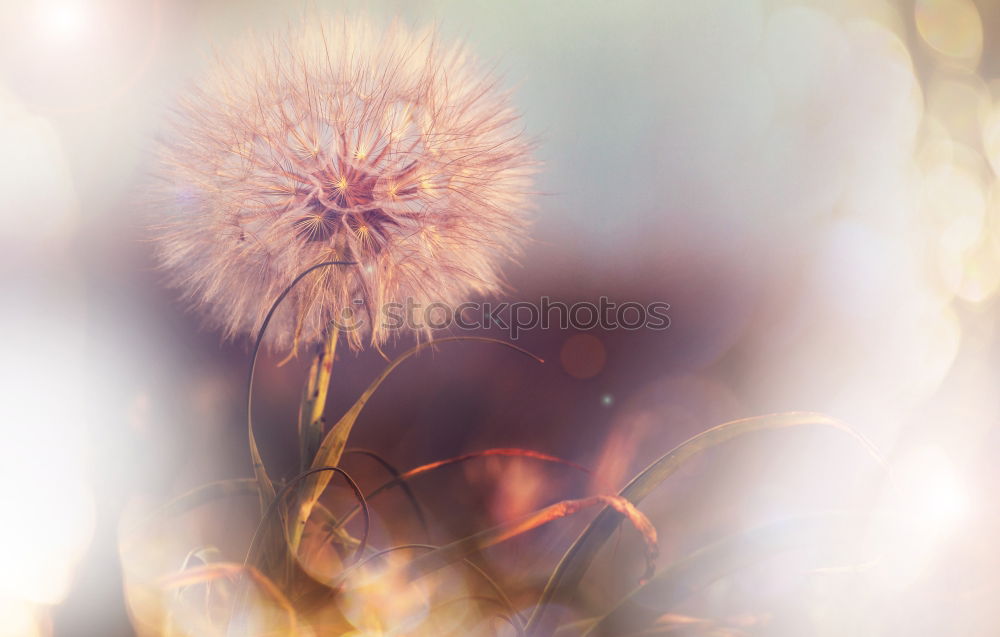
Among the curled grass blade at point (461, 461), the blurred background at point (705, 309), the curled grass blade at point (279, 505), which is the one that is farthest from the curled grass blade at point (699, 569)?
the curled grass blade at point (279, 505)

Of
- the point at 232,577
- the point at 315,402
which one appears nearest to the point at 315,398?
the point at 315,402

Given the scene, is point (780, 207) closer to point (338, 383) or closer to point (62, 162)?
point (338, 383)

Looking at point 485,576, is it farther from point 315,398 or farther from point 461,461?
point 315,398

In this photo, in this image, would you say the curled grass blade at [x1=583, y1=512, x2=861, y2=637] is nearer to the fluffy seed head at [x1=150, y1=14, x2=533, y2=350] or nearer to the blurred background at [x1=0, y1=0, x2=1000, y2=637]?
the blurred background at [x1=0, y1=0, x2=1000, y2=637]

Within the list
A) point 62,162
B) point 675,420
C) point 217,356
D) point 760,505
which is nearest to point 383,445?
point 217,356

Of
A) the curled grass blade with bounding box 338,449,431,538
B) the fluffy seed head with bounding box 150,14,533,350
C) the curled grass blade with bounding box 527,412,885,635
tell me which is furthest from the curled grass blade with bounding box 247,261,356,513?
the curled grass blade with bounding box 527,412,885,635

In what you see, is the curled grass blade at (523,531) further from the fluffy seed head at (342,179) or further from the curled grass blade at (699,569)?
the fluffy seed head at (342,179)

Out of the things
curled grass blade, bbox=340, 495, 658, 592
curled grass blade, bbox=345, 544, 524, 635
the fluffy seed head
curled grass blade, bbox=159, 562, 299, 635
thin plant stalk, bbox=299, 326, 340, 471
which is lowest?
curled grass blade, bbox=159, 562, 299, 635
